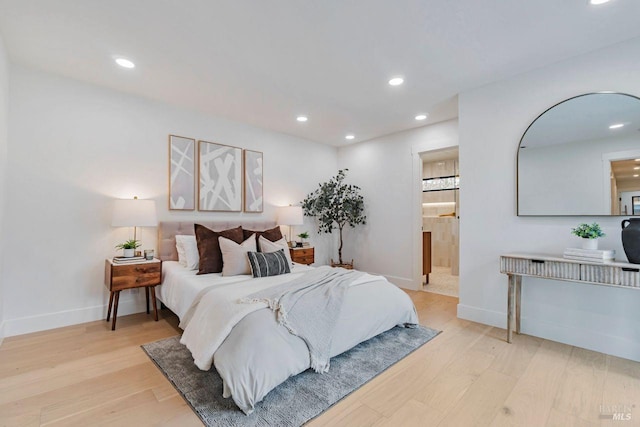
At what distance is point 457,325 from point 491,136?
2.08m

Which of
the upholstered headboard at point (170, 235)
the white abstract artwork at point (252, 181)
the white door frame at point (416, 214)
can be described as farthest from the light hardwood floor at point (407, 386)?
the white abstract artwork at point (252, 181)

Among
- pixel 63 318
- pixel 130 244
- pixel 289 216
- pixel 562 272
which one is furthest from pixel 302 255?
pixel 562 272

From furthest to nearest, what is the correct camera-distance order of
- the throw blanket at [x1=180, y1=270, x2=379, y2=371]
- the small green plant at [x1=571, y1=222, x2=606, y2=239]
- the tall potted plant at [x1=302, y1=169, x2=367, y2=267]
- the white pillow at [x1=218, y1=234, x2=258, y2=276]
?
the tall potted plant at [x1=302, y1=169, x2=367, y2=267] < the white pillow at [x1=218, y1=234, x2=258, y2=276] < the small green plant at [x1=571, y1=222, x2=606, y2=239] < the throw blanket at [x1=180, y1=270, x2=379, y2=371]

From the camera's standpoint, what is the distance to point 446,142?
4246mm

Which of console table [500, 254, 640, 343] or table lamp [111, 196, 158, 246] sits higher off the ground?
table lamp [111, 196, 158, 246]

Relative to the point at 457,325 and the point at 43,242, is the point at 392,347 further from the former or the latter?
the point at 43,242

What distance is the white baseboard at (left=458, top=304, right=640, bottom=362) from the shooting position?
2398 mm

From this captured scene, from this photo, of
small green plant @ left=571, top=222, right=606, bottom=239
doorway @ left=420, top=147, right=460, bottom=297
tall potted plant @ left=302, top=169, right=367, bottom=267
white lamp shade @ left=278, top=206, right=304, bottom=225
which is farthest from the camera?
doorway @ left=420, top=147, right=460, bottom=297

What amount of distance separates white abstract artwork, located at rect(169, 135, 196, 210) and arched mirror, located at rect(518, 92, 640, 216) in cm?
387

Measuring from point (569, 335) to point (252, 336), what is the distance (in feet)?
9.39

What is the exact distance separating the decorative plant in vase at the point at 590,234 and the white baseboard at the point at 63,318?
458 cm

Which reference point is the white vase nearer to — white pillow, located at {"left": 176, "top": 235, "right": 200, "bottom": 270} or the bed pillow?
the bed pillow

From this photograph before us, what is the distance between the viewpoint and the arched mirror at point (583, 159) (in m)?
2.41

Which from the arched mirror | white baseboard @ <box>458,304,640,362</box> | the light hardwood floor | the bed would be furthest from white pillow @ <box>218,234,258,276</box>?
the arched mirror
